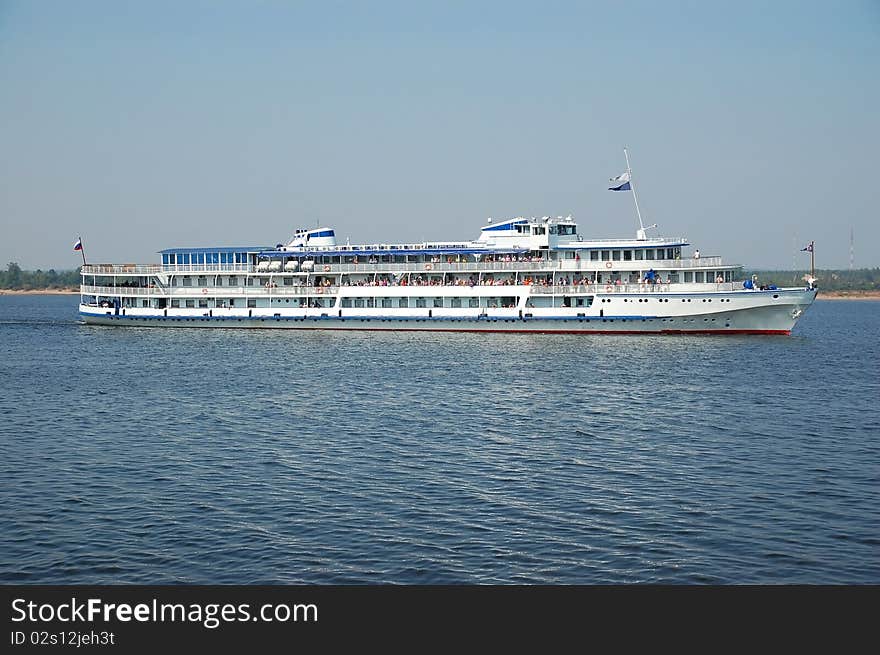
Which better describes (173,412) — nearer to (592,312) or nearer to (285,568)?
(285,568)

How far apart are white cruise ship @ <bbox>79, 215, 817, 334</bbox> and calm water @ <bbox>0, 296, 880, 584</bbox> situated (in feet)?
57.1

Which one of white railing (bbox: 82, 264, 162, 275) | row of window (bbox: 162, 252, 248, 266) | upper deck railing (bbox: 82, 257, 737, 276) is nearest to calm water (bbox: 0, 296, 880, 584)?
upper deck railing (bbox: 82, 257, 737, 276)

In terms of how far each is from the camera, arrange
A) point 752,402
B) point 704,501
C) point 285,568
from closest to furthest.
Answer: point 285,568
point 704,501
point 752,402

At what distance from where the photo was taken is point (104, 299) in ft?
298

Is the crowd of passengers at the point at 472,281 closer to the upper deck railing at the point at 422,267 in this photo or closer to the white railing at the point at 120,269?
the upper deck railing at the point at 422,267

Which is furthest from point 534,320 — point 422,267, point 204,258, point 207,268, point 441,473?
point 441,473

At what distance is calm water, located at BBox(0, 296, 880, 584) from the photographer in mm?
21094

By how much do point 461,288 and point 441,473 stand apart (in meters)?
51.2

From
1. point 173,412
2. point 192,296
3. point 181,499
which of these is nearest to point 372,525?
point 181,499

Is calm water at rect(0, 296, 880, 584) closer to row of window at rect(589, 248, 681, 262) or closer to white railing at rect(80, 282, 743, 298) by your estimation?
white railing at rect(80, 282, 743, 298)

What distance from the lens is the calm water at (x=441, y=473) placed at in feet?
69.2

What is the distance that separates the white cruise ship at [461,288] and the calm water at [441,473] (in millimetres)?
17393
